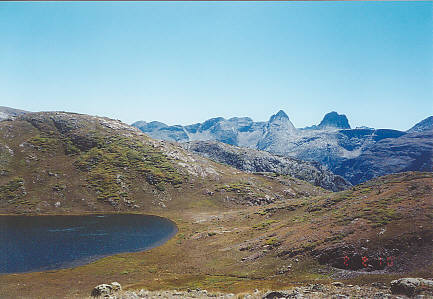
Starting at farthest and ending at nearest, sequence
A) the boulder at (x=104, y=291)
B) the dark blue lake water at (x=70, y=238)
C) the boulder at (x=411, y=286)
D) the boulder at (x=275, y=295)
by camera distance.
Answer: the dark blue lake water at (x=70, y=238)
the boulder at (x=104, y=291)
the boulder at (x=275, y=295)
the boulder at (x=411, y=286)

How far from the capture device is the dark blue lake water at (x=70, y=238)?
84125 millimetres

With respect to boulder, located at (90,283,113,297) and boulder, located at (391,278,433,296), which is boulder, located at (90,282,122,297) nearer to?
boulder, located at (90,283,113,297)

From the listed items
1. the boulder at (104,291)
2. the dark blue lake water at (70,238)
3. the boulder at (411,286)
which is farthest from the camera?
the dark blue lake water at (70,238)

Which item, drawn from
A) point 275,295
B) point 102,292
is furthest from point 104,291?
point 275,295

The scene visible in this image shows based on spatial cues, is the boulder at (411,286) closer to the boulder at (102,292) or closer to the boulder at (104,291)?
the boulder at (104,291)

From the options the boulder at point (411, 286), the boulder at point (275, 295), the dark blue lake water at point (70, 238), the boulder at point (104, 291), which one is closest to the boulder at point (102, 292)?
the boulder at point (104, 291)

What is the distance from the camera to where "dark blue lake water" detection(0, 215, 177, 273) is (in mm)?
84125

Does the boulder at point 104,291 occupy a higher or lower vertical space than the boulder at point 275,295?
lower

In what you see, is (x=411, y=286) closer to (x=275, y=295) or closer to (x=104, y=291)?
(x=275, y=295)

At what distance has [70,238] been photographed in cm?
10831

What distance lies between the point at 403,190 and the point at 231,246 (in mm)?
57519

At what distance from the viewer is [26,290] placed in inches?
2371

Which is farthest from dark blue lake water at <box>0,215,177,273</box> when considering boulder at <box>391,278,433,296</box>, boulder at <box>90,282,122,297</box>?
boulder at <box>391,278,433,296</box>

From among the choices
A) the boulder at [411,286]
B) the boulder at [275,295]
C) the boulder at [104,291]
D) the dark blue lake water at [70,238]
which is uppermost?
the boulder at [411,286]
